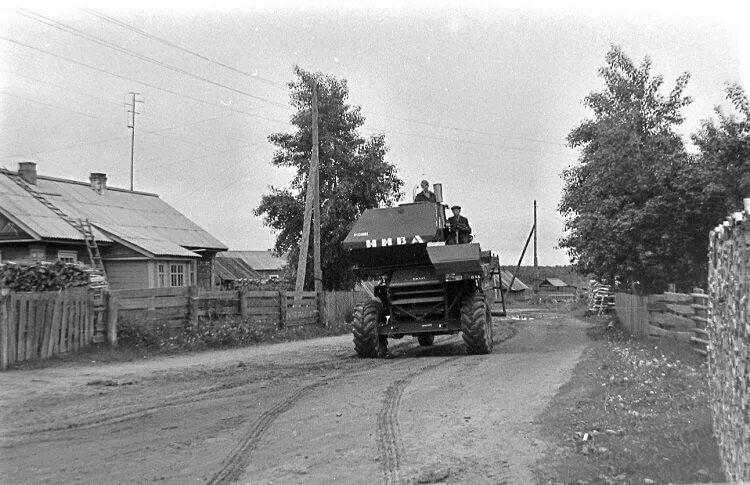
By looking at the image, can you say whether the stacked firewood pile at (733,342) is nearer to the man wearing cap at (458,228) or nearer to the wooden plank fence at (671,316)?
the wooden plank fence at (671,316)

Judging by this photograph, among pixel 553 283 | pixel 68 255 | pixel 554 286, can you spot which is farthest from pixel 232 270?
pixel 553 283

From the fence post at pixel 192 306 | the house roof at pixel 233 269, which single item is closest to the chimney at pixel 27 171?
the fence post at pixel 192 306

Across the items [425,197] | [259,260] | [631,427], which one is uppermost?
[259,260]

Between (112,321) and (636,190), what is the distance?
12.6m

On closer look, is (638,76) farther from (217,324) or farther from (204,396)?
(204,396)

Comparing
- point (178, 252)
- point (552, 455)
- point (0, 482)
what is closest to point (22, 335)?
point (0, 482)

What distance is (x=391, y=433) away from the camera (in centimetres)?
738

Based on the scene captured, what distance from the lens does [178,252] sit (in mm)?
28797

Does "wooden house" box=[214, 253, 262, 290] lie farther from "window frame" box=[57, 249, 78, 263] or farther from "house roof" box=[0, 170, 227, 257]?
"window frame" box=[57, 249, 78, 263]

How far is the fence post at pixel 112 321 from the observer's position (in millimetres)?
15352

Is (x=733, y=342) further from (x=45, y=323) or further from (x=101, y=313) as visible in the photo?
(x=101, y=313)

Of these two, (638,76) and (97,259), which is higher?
(638,76)

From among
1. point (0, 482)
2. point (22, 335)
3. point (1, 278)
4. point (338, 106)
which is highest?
point (338, 106)

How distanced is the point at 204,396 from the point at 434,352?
305 inches
